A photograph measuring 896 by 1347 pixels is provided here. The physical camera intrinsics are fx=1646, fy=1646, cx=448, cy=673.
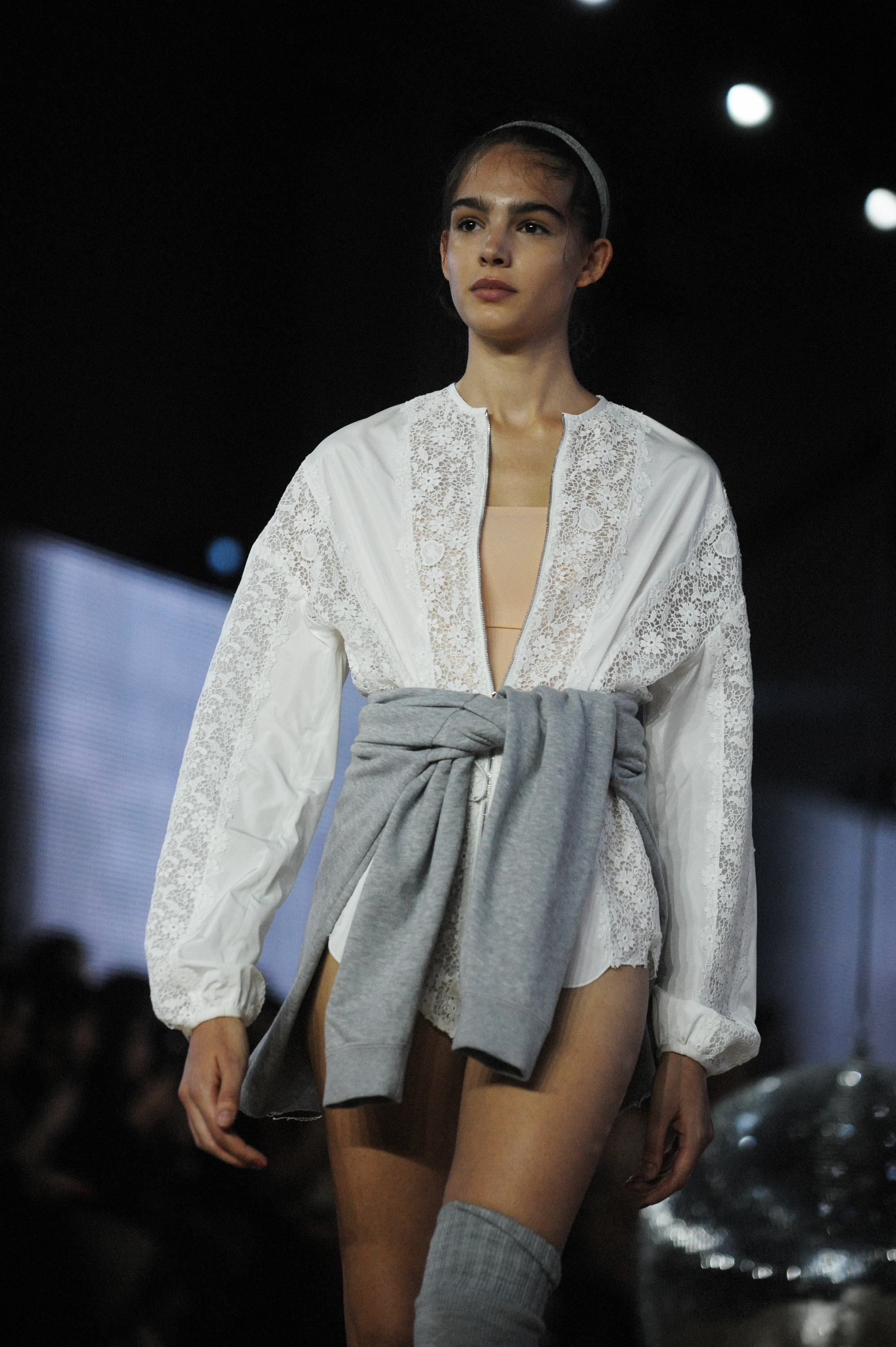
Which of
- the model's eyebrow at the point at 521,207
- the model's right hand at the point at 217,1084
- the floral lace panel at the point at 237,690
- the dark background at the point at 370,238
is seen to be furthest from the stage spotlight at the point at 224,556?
the model's right hand at the point at 217,1084

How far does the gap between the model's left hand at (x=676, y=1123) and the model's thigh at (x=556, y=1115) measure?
0.08 metres

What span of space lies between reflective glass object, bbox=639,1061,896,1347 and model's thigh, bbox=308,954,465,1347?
3.76 feet

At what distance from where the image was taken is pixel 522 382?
62.2 inches

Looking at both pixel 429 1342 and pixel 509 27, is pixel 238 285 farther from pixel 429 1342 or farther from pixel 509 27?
pixel 429 1342

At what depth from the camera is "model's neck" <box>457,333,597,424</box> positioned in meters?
1.58

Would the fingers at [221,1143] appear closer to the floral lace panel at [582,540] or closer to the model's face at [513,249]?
the floral lace panel at [582,540]

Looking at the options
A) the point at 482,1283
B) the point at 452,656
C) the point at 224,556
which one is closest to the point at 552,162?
the point at 452,656

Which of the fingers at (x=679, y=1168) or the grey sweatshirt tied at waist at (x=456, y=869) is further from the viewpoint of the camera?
the fingers at (x=679, y=1168)

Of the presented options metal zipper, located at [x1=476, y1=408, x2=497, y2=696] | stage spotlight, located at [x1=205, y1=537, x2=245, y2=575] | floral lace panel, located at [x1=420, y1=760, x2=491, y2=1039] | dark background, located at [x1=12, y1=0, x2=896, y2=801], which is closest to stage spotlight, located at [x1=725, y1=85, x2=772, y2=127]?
dark background, located at [x1=12, y1=0, x2=896, y2=801]

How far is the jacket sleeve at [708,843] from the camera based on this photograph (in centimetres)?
144

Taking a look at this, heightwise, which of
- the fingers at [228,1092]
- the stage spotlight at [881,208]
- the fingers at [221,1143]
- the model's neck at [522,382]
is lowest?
the fingers at [221,1143]

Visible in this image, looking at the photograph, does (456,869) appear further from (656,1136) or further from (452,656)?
(656,1136)

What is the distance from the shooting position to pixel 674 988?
1458 mm

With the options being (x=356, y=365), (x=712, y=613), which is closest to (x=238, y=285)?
(x=356, y=365)
